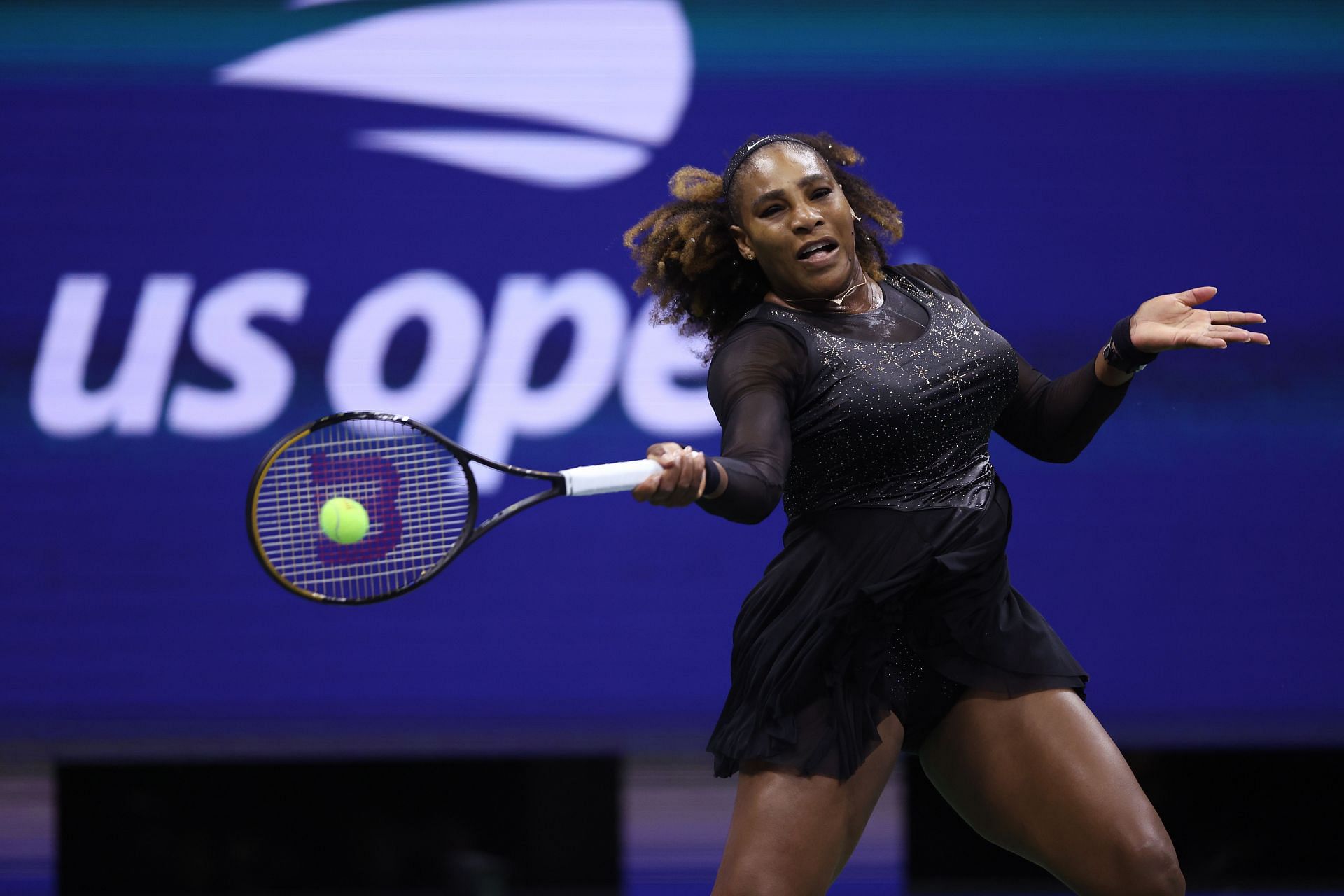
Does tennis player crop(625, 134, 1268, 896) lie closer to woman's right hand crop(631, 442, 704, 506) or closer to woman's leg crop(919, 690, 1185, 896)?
woman's leg crop(919, 690, 1185, 896)

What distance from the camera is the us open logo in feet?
14.2

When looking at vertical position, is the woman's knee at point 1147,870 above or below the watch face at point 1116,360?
below

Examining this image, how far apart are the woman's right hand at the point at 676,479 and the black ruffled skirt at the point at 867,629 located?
17.4 inches

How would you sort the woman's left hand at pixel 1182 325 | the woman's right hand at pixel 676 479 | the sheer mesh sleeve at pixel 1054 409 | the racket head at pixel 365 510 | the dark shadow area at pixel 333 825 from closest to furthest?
the woman's right hand at pixel 676 479
the racket head at pixel 365 510
the woman's left hand at pixel 1182 325
the sheer mesh sleeve at pixel 1054 409
the dark shadow area at pixel 333 825

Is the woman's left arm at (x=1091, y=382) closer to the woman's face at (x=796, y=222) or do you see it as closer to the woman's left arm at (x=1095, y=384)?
the woman's left arm at (x=1095, y=384)

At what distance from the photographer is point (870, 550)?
2.43 meters

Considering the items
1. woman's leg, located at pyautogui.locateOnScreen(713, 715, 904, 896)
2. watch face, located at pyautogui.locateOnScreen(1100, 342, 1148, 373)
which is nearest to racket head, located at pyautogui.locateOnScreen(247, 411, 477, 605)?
woman's leg, located at pyautogui.locateOnScreen(713, 715, 904, 896)

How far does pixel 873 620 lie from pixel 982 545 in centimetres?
23

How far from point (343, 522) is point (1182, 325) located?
1429mm

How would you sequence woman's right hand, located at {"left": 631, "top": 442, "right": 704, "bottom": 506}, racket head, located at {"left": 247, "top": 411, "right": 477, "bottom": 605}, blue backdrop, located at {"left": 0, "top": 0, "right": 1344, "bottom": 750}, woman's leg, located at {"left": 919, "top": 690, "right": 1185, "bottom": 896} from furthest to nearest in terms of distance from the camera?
blue backdrop, located at {"left": 0, "top": 0, "right": 1344, "bottom": 750} < woman's leg, located at {"left": 919, "top": 690, "right": 1185, "bottom": 896} < racket head, located at {"left": 247, "top": 411, "right": 477, "bottom": 605} < woman's right hand, located at {"left": 631, "top": 442, "right": 704, "bottom": 506}

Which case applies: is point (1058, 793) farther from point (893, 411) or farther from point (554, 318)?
point (554, 318)

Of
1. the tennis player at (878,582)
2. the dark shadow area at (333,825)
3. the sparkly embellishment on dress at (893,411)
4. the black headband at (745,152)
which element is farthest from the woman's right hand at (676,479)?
the dark shadow area at (333,825)

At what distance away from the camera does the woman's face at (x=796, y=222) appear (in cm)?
249

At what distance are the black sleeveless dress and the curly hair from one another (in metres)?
0.17
